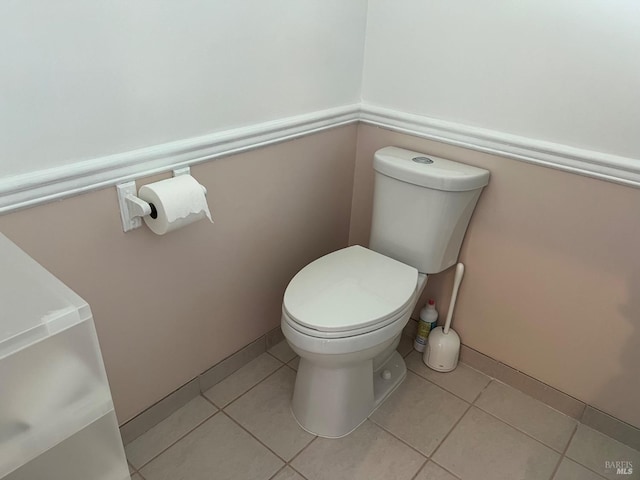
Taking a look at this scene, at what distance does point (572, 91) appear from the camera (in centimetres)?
135

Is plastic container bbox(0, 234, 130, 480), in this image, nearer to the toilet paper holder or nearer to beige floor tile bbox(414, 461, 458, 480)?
the toilet paper holder

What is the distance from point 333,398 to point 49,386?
3.19 feet

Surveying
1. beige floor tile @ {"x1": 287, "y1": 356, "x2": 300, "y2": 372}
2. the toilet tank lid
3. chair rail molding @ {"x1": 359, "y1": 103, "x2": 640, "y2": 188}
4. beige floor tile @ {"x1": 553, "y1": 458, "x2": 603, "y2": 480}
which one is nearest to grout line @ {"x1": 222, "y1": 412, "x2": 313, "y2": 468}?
beige floor tile @ {"x1": 287, "y1": 356, "x2": 300, "y2": 372}

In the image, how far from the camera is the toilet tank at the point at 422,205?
1.53 meters

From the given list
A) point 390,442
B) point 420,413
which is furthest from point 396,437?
point 420,413

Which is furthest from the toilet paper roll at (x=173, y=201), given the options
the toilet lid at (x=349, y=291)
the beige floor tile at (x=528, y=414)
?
the beige floor tile at (x=528, y=414)

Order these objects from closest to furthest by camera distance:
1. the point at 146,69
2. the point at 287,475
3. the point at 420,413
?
the point at 146,69, the point at 287,475, the point at 420,413

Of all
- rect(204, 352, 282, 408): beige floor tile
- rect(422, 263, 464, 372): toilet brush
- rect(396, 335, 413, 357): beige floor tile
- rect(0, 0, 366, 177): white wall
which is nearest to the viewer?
rect(0, 0, 366, 177): white wall

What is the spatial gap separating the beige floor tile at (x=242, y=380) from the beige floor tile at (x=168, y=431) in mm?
42

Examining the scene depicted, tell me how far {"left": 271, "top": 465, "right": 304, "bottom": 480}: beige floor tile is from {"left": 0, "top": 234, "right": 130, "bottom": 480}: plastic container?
755 millimetres

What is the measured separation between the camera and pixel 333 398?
1526 mm

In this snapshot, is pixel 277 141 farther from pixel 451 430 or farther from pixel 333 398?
pixel 451 430

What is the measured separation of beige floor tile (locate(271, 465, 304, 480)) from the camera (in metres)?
1.44

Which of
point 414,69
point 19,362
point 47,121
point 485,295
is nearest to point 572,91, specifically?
point 414,69
